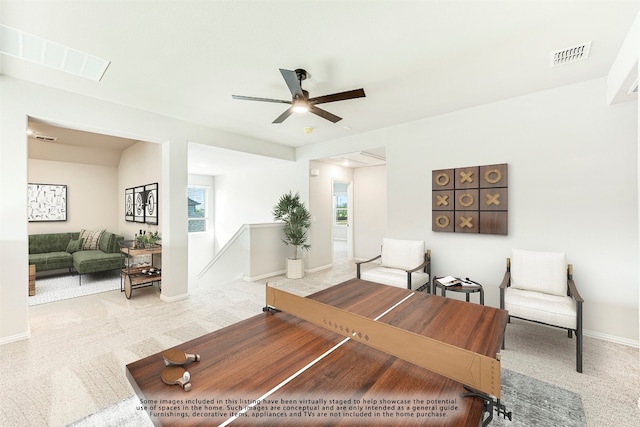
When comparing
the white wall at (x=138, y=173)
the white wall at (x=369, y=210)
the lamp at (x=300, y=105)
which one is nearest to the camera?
the lamp at (x=300, y=105)

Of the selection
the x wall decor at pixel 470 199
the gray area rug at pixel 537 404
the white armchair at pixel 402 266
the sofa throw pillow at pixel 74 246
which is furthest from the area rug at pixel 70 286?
the gray area rug at pixel 537 404

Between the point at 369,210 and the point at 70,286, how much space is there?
6435 mm

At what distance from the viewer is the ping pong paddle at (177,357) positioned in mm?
1171

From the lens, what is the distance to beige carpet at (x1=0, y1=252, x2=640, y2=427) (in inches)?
75.5

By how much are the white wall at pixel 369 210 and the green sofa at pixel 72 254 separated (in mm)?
5472

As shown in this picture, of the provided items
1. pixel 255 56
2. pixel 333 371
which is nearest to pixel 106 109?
pixel 255 56

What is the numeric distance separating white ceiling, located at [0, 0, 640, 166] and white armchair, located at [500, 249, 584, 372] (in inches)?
77.5

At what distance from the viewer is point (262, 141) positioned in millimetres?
5359

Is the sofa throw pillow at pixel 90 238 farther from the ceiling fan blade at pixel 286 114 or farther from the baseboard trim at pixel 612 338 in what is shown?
the baseboard trim at pixel 612 338

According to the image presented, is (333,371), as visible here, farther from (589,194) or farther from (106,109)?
(106,109)

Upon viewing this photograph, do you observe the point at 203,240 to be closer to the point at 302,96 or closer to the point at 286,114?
the point at 286,114

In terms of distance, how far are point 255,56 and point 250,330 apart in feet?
7.53

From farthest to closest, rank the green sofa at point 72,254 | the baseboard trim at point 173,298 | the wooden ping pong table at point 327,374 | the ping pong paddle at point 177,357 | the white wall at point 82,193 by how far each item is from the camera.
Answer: the white wall at point 82,193 < the green sofa at point 72,254 < the baseboard trim at point 173,298 < the ping pong paddle at point 177,357 < the wooden ping pong table at point 327,374

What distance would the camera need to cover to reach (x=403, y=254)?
3949 millimetres
